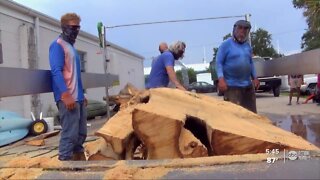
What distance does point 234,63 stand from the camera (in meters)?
5.23

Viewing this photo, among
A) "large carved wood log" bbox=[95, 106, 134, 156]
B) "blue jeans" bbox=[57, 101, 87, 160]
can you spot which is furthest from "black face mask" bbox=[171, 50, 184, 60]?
"large carved wood log" bbox=[95, 106, 134, 156]

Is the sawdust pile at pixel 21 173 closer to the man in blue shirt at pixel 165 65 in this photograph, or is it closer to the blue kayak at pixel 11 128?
the man in blue shirt at pixel 165 65

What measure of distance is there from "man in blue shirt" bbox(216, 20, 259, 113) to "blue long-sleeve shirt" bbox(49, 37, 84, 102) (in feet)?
5.96

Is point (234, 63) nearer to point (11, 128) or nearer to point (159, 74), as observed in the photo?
point (159, 74)

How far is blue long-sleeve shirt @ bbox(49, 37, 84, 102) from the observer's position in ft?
12.1

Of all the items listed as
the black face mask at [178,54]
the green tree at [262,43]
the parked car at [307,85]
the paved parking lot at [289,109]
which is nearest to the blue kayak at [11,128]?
the black face mask at [178,54]

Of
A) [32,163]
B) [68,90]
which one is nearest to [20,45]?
[68,90]

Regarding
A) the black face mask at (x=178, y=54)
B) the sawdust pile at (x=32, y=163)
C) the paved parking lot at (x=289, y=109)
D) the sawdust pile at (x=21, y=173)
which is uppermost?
the black face mask at (x=178, y=54)

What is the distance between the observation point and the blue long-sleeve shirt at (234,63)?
205 inches

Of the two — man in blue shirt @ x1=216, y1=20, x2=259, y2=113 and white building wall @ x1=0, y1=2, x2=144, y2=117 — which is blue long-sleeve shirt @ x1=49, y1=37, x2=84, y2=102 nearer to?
man in blue shirt @ x1=216, y1=20, x2=259, y2=113

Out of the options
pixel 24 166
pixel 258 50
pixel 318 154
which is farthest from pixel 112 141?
pixel 258 50

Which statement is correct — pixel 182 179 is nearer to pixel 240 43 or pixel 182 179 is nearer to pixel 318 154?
pixel 318 154

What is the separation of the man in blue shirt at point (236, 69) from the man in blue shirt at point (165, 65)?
702 millimetres

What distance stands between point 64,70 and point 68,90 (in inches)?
8.2
